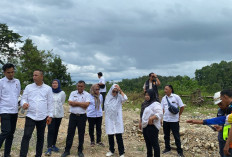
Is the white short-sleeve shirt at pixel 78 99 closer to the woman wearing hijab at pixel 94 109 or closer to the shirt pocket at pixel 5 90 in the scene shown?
the woman wearing hijab at pixel 94 109

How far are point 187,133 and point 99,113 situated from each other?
10.9 feet

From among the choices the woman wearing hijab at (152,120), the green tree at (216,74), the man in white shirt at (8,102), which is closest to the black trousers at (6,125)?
the man in white shirt at (8,102)

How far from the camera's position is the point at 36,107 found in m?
4.27

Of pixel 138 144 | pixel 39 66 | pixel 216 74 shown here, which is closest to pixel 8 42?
pixel 39 66

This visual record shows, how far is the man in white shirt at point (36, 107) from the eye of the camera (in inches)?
167

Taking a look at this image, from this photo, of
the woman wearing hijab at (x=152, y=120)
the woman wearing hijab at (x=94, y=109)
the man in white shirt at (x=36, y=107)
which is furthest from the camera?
the woman wearing hijab at (x=94, y=109)

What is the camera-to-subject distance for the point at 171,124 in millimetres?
5660

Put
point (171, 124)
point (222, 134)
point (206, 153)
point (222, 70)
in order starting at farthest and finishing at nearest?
point (222, 70), point (206, 153), point (171, 124), point (222, 134)

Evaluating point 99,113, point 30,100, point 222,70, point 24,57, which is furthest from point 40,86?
point 222,70

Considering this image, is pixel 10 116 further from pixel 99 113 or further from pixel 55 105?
pixel 99 113

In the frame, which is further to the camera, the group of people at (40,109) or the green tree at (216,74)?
the green tree at (216,74)

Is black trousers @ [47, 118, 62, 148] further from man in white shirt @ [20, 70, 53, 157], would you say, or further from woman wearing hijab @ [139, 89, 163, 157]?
woman wearing hijab @ [139, 89, 163, 157]

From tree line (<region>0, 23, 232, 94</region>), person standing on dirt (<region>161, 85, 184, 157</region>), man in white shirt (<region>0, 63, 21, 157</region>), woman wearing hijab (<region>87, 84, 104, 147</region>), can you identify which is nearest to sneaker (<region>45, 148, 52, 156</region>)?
man in white shirt (<region>0, 63, 21, 157</region>)

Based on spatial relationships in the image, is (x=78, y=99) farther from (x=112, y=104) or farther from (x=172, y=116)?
(x=172, y=116)
